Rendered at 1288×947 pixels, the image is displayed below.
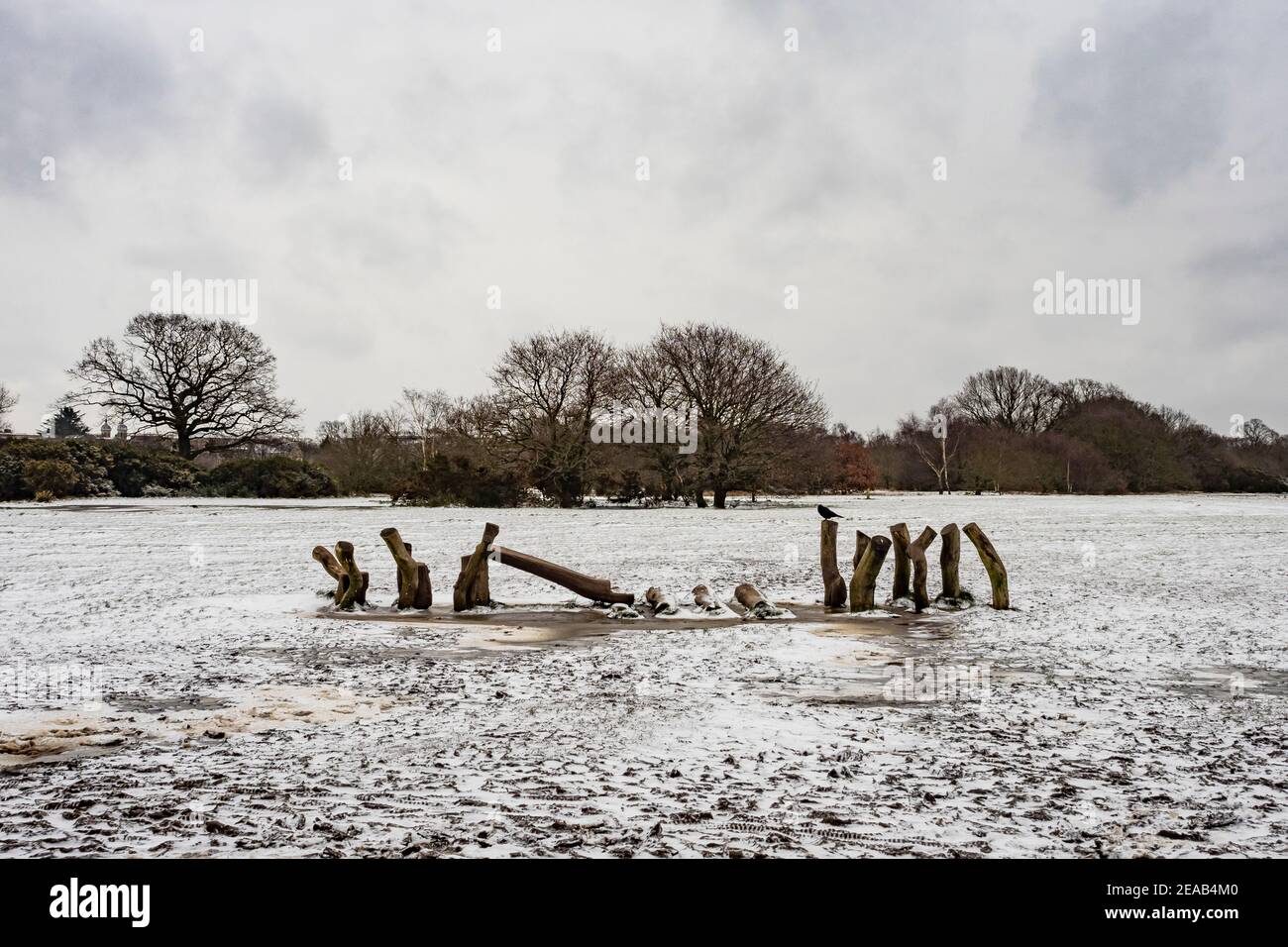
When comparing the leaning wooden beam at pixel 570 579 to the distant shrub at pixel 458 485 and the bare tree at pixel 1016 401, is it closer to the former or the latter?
the distant shrub at pixel 458 485

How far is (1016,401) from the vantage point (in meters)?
75.0

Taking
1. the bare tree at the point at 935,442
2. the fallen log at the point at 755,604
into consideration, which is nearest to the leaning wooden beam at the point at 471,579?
the fallen log at the point at 755,604

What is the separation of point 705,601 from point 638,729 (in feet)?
15.9

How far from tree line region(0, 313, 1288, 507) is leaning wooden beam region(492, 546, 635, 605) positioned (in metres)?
22.7

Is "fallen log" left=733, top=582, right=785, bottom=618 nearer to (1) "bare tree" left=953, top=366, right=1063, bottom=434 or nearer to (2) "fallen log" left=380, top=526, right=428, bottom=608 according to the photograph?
(2) "fallen log" left=380, top=526, right=428, bottom=608

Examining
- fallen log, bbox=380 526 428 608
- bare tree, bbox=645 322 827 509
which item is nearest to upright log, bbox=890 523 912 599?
fallen log, bbox=380 526 428 608

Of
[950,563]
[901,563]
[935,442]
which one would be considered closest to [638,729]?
[901,563]

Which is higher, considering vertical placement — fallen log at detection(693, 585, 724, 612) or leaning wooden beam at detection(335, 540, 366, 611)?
leaning wooden beam at detection(335, 540, 366, 611)

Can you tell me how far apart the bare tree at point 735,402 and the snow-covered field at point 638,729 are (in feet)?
73.5

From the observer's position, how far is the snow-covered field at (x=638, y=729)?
3416 millimetres

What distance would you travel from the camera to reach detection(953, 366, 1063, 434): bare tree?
244 ft
